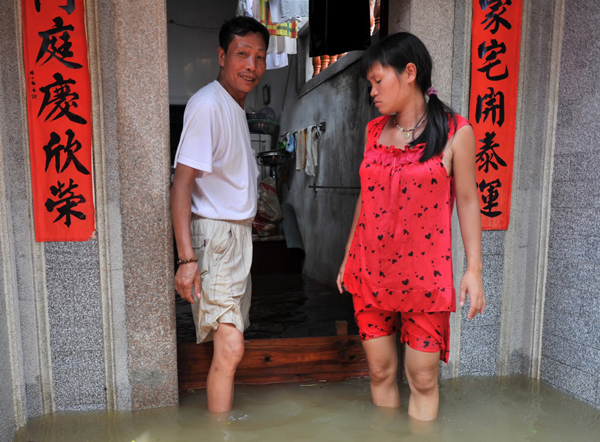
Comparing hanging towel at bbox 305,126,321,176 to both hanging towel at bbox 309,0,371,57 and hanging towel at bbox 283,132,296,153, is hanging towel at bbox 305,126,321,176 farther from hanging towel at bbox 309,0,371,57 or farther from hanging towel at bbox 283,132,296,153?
hanging towel at bbox 309,0,371,57

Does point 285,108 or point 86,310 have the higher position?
point 285,108

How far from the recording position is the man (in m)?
2.58

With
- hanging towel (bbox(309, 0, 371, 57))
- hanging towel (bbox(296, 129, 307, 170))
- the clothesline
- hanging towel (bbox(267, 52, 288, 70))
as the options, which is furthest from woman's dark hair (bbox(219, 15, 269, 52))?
hanging towel (bbox(296, 129, 307, 170))

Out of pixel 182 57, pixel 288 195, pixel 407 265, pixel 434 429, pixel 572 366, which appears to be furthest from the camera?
pixel 182 57

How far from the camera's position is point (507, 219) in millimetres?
3354

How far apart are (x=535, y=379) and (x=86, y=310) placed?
304cm

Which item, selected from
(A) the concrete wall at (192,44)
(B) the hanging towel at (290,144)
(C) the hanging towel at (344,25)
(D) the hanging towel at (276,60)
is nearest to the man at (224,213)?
(C) the hanging towel at (344,25)

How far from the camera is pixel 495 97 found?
3.25 meters

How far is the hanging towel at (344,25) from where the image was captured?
4.82 m

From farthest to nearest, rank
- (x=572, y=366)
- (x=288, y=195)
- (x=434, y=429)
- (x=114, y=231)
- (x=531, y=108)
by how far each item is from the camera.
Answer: (x=288, y=195) < (x=531, y=108) < (x=572, y=366) < (x=114, y=231) < (x=434, y=429)

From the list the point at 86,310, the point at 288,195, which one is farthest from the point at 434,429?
the point at 288,195

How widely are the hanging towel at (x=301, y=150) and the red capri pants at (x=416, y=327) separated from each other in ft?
17.1

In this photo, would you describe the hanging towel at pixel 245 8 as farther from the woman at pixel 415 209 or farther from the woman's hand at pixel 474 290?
the woman's hand at pixel 474 290

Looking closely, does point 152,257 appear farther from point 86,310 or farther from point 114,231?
point 86,310
